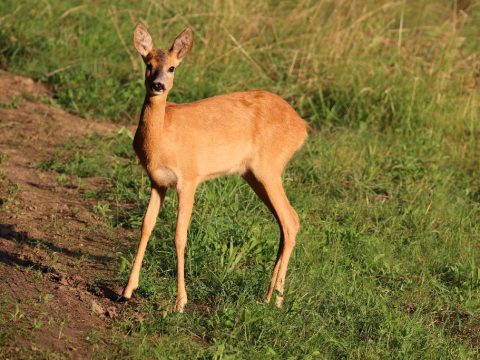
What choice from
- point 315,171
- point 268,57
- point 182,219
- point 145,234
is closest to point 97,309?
point 145,234

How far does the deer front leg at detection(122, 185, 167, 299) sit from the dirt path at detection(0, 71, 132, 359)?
13 cm

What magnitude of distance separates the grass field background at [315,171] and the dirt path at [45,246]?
0.19 m

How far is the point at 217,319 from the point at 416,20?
663cm

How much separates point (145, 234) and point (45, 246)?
2.84ft

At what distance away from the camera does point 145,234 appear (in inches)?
237

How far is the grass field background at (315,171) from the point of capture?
5.71 meters

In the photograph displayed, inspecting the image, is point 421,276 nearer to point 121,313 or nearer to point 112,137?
point 121,313

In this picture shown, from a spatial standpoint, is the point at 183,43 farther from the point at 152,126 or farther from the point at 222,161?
the point at 222,161

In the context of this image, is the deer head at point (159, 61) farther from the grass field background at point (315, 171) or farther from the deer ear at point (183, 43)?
the grass field background at point (315, 171)

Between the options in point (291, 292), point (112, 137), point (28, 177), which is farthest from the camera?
point (112, 137)

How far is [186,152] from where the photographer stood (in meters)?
5.96

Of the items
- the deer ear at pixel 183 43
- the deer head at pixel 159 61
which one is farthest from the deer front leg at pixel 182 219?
the deer ear at pixel 183 43

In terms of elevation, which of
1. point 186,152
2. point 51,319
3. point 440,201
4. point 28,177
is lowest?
point 440,201

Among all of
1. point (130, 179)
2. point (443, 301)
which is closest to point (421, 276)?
point (443, 301)
